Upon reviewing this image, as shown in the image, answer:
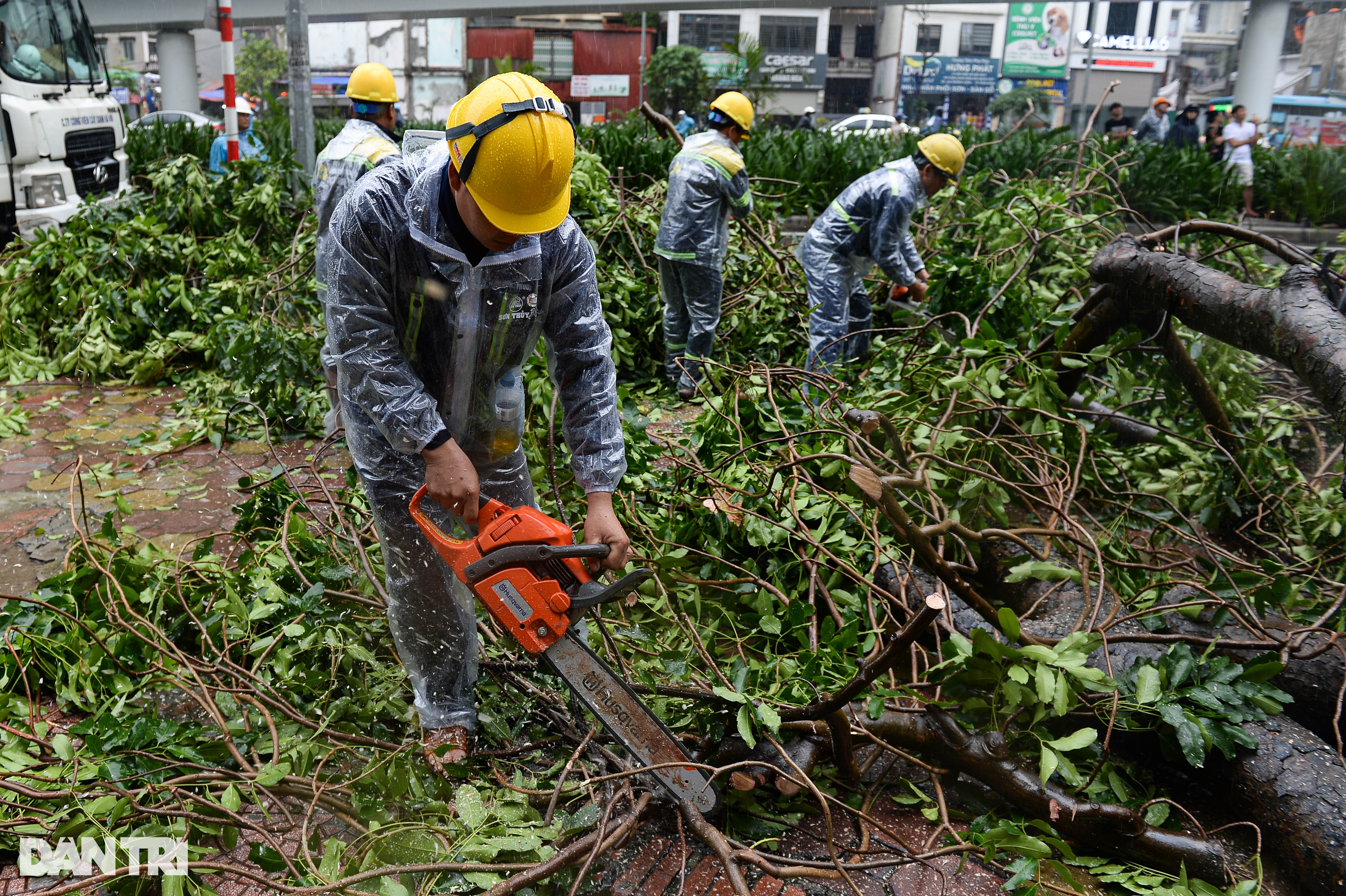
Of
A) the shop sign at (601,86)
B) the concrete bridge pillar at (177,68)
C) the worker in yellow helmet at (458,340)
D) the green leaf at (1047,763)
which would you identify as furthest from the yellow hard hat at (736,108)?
the shop sign at (601,86)

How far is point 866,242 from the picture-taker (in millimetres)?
5609

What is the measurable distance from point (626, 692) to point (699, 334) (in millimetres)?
3890

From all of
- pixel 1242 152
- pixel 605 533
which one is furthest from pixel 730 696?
pixel 1242 152

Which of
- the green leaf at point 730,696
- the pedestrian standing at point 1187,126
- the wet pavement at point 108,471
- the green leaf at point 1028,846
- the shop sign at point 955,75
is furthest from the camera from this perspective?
the shop sign at point 955,75

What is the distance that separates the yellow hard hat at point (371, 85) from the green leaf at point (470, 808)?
13.0ft

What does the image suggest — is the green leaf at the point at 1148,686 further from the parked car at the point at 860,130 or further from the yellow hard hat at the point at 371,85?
the parked car at the point at 860,130

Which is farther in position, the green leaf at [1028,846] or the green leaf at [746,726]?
the green leaf at [746,726]

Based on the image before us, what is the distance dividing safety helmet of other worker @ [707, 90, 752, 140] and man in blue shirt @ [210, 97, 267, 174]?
14.5 feet

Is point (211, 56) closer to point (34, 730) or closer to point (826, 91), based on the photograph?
point (826, 91)

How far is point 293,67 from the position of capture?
6742 millimetres

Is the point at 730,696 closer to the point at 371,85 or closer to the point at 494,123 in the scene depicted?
the point at 494,123

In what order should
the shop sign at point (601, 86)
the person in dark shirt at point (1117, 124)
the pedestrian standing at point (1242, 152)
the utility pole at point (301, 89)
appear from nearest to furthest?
the utility pole at point (301, 89)
the pedestrian standing at point (1242, 152)
the person in dark shirt at point (1117, 124)
the shop sign at point (601, 86)

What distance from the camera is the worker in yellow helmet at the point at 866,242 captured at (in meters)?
5.34

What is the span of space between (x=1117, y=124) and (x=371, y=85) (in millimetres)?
10276
